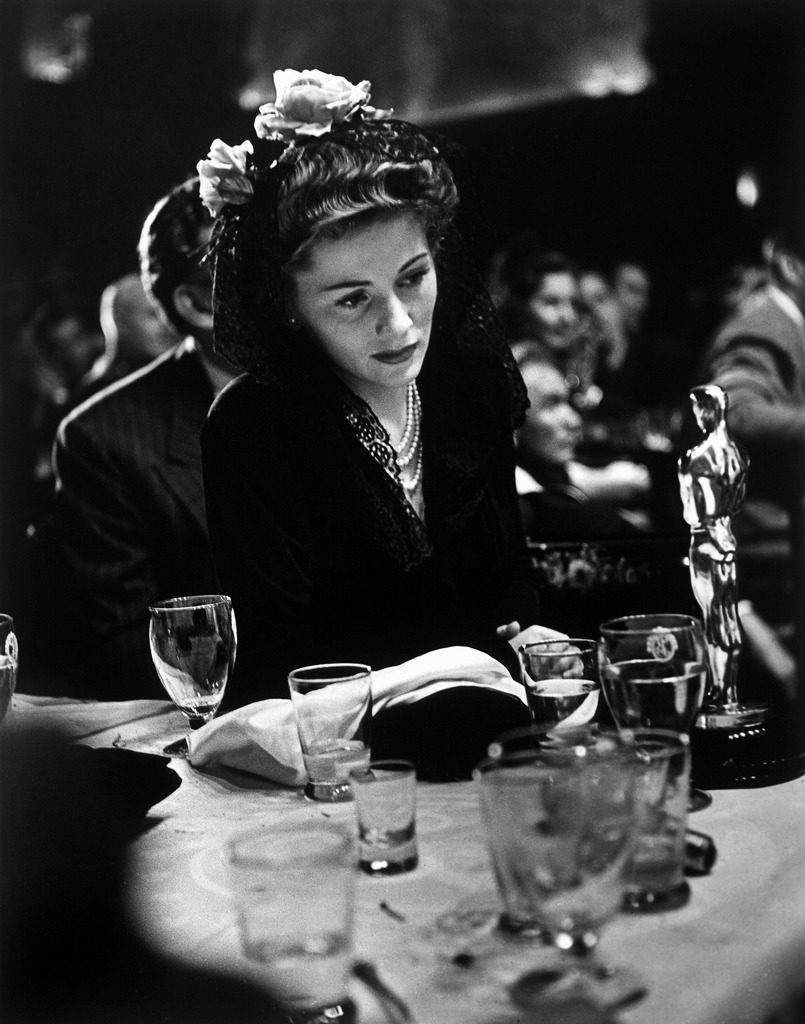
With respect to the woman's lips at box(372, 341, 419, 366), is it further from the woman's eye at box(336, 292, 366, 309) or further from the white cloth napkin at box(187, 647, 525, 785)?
the white cloth napkin at box(187, 647, 525, 785)

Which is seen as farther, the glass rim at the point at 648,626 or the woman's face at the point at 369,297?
the woman's face at the point at 369,297

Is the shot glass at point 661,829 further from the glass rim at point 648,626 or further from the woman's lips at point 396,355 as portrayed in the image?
the woman's lips at point 396,355

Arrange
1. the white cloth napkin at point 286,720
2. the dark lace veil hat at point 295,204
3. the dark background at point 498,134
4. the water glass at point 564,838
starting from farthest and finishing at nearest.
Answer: the dark background at point 498,134
the dark lace veil hat at point 295,204
the white cloth napkin at point 286,720
the water glass at point 564,838

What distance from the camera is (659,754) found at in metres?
0.76

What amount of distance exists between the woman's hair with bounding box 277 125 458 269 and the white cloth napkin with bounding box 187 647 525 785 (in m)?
0.62

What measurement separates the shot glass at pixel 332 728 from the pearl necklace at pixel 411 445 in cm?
56

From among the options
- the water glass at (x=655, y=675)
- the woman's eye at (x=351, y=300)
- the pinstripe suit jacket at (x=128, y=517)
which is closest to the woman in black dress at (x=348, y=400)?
the woman's eye at (x=351, y=300)

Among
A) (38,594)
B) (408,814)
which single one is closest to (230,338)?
(38,594)

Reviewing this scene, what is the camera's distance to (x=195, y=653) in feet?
4.14

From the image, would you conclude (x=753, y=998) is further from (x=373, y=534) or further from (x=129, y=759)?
(x=373, y=534)

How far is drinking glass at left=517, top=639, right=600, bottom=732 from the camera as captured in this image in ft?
3.48

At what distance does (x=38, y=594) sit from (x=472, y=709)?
95 centimetres

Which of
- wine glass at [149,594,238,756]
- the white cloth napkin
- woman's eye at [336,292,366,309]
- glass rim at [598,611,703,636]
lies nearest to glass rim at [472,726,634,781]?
glass rim at [598,611,703,636]

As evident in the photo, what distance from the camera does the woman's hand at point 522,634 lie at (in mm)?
1548
